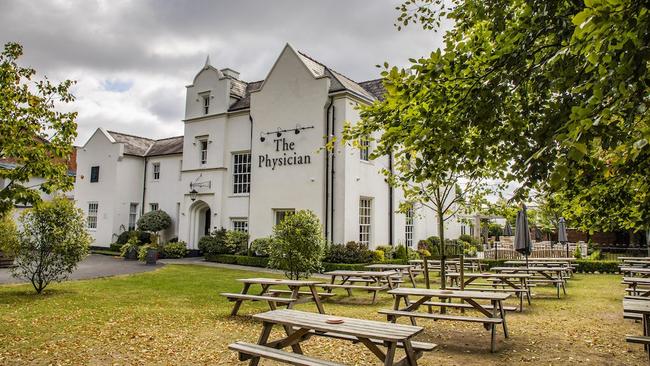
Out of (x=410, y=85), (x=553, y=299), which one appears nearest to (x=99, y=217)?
(x=553, y=299)

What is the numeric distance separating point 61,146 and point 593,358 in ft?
33.2

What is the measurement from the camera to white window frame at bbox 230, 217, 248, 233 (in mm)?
23297

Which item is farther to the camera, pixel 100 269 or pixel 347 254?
pixel 347 254

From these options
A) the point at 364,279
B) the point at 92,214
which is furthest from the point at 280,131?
the point at 92,214

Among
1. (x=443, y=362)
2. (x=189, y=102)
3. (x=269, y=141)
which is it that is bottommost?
(x=443, y=362)

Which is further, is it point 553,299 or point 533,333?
point 553,299

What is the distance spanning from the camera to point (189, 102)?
86.0 ft

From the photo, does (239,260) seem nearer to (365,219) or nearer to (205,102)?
(365,219)

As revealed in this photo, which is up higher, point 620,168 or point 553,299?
point 620,168

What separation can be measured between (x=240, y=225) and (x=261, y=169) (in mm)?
3425

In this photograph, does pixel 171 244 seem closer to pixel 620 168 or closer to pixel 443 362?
pixel 443 362

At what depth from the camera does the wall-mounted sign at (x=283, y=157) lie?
830 inches

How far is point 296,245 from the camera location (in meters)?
12.5

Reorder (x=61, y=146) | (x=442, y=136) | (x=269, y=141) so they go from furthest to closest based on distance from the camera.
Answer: (x=269, y=141), (x=61, y=146), (x=442, y=136)
